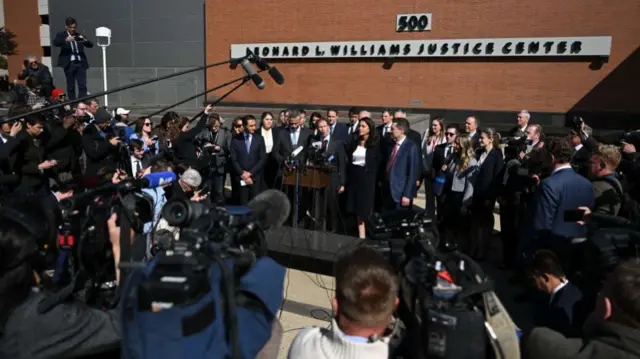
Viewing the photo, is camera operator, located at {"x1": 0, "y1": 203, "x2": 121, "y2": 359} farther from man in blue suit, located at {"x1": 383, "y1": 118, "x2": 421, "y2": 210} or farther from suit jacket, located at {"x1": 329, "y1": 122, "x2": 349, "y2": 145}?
suit jacket, located at {"x1": 329, "y1": 122, "x2": 349, "y2": 145}

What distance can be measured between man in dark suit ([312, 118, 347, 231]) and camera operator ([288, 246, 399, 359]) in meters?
5.01

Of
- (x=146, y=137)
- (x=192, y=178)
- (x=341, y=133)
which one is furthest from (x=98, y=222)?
(x=341, y=133)

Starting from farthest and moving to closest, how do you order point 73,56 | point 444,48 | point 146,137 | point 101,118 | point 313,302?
point 444,48
point 73,56
point 101,118
point 146,137
point 313,302

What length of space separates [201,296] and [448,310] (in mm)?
814

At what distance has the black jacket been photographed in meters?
2.18

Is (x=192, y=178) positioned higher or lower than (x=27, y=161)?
higher

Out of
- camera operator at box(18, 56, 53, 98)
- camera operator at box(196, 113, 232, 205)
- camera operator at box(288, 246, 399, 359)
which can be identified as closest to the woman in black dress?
camera operator at box(196, 113, 232, 205)

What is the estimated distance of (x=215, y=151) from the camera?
8172 mm

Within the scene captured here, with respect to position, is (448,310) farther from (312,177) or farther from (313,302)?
(312,177)

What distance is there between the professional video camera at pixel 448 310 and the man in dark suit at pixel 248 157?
5.81 m

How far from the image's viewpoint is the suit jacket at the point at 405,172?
663cm

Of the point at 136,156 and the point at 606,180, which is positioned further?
the point at 136,156

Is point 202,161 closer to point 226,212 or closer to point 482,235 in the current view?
point 482,235

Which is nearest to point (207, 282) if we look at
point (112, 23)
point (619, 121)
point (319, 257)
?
point (319, 257)
